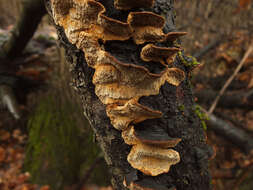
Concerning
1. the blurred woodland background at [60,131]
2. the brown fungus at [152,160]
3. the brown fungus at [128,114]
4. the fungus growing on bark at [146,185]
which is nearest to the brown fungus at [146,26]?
the brown fungus at [128,114]

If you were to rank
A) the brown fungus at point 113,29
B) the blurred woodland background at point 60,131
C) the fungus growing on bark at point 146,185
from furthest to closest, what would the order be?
the blurred woodland background at point 60,131
the fungus growing on bark at point 146,185
the brown fungus at point 113,29

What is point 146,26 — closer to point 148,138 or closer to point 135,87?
point 135,87

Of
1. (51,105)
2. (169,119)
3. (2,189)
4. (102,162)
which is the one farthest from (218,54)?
(2,189)

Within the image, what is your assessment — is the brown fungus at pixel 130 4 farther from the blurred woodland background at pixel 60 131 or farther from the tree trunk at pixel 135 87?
the blurred woodland background at pixel 60 131

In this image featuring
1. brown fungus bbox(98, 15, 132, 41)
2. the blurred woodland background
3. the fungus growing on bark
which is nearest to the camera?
brown fungus bbox(98, 15, 132, 41)

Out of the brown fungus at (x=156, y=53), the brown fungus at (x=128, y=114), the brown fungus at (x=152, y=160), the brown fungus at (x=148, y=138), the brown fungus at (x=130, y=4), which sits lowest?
the brown fungus at (x=152, y=160)

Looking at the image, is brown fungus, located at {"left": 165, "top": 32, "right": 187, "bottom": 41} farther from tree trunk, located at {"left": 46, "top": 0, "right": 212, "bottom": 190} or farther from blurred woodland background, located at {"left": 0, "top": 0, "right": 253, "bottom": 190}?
blurred woodland background, located at {"left": 0, "top": 0, "right": 253, "bottom": 190}

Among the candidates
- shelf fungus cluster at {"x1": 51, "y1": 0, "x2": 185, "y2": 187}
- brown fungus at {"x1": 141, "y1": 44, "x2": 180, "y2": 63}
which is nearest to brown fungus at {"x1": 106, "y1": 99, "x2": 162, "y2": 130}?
shelf fungus cluster at {"x1": 51, "y1": 0, "x2": 185, "y2": 187}
